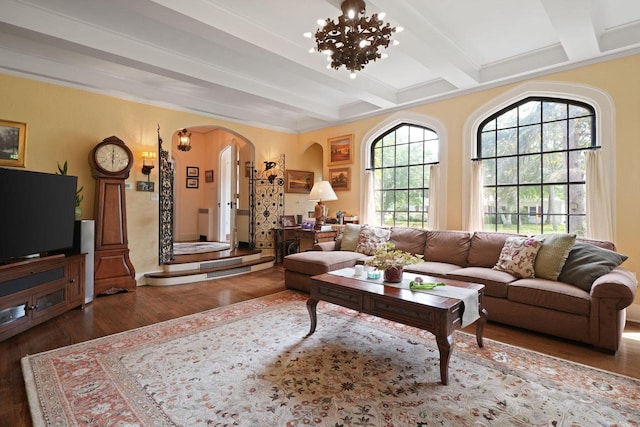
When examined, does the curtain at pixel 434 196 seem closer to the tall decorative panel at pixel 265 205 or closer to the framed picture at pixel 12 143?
the tall decorative panel at pixel 265 205

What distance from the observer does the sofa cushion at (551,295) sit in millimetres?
2852

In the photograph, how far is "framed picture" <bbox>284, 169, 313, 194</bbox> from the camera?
7.07 metres

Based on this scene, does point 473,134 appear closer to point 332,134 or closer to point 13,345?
point 332,134

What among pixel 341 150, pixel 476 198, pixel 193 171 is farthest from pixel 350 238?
pixel 193 171

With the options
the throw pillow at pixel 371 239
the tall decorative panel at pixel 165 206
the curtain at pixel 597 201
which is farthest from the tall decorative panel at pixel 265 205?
the curtain at pixel 597 201

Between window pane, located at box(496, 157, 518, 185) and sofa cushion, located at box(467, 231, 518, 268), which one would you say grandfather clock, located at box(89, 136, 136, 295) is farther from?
window pane, located at box(496, 157, 518, 185)

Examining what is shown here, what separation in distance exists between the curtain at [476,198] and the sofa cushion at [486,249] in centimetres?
42

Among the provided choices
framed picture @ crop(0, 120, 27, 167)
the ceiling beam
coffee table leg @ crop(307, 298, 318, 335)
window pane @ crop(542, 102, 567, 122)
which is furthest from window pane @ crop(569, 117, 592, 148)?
framed picture @ crop(0, 120, 27, 167)

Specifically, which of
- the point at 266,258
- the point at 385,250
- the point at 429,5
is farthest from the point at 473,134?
the point at 266,258

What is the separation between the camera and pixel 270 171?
6.82 meters

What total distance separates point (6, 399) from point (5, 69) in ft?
13.0

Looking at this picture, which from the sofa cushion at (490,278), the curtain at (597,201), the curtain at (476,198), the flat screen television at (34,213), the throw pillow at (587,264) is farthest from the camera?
the curtain at (476,198)

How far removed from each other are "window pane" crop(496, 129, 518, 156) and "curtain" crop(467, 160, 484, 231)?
34 cm

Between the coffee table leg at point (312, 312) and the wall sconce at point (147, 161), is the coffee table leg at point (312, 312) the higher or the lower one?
the lower one
